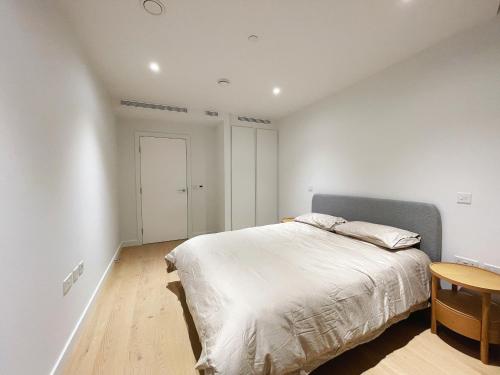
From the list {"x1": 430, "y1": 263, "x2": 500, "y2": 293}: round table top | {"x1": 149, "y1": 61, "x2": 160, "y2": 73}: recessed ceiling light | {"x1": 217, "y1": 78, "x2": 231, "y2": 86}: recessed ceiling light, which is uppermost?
{"x1": 217, "y1": 78, "x2": 231, "y2": 86}: recessed ceiling light

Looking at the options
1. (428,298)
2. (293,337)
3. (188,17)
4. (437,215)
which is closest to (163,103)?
(188,17)

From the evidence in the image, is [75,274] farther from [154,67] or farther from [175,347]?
[154,67]

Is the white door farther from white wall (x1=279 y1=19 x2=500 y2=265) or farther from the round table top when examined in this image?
the round table top

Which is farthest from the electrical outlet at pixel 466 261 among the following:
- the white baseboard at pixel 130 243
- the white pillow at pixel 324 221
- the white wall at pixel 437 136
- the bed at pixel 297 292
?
the white baseboard at pixel 130 243

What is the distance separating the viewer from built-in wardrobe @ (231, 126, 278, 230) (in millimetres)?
4195

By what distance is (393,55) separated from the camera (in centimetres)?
217

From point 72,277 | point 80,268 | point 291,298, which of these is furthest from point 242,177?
point 291,298

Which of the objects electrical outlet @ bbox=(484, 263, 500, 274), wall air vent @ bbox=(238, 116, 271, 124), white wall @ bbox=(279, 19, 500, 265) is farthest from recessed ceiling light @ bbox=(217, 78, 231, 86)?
electrical outlet @ bbox=(484, 263, 500, 274)

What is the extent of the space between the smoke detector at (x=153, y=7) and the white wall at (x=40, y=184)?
0.60m

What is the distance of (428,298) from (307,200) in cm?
211

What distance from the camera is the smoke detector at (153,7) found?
150 centimetres

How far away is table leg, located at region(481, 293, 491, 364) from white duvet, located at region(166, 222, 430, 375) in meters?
0.36

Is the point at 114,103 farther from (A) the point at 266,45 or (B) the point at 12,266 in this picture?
(B) the point at 12,266

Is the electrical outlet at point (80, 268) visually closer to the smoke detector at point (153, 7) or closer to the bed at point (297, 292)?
the bed at point (297, 292)
